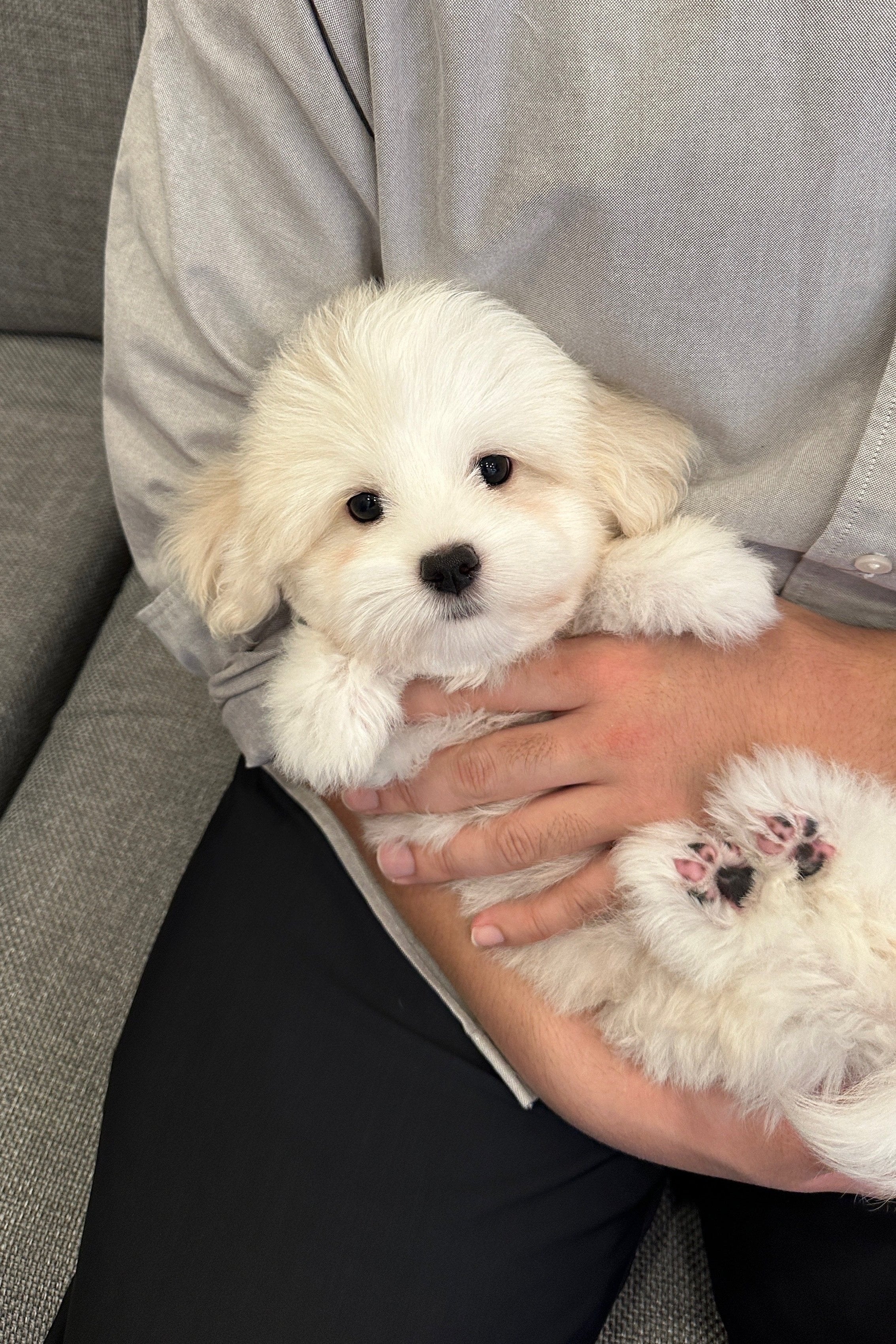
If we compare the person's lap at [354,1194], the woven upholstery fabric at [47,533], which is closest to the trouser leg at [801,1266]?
the person's lap at [354,1194]

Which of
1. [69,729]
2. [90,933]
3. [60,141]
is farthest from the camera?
[60,141]

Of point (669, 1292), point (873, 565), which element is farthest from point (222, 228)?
point (669, 1292)

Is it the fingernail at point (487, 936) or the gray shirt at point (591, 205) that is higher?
the gray shirt at point (591, 205)

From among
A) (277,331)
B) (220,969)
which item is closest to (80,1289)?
(220,969)

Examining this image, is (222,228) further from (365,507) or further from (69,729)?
(69,729)

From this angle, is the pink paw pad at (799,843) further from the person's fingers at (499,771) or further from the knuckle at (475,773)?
the knuckle at (475,773)

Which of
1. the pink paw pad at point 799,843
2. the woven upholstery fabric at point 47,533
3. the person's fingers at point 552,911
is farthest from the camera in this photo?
the woven upholstery fabric at point 47,533

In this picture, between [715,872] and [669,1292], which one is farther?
[669,1292]
